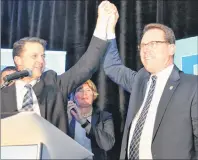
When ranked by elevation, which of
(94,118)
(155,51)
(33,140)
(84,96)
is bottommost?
(94,118)

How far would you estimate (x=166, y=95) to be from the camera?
1815 mm

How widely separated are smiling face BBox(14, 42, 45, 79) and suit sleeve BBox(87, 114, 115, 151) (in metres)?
0.91

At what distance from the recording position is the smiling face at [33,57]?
6.55 ft

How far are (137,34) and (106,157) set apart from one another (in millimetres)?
1067

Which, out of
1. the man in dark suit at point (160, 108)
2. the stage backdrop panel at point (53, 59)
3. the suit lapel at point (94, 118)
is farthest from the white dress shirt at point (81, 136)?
the man in dark suit at point (160, 108)

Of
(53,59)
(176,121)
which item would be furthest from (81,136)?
(176,121)

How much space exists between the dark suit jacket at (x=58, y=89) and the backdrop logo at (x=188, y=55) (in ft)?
3.54

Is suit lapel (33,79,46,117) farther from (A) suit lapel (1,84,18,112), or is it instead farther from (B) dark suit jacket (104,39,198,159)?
(B) dark suit jacket (104,39,198,159)

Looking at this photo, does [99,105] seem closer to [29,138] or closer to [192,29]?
[192,29]

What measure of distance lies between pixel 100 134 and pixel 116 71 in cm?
74

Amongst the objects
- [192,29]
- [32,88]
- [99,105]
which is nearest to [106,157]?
[99,105]

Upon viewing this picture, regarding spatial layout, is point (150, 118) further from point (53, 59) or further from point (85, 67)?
point (53, 59)

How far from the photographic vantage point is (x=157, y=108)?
70.6 inches

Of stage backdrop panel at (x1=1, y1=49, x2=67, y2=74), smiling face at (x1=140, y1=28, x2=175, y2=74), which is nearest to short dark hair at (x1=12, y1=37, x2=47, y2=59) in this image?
smiling face at (x1=140, y1=28, x2=175, y2=74)
